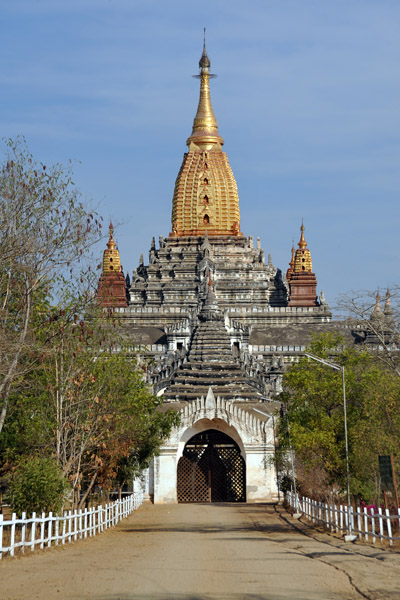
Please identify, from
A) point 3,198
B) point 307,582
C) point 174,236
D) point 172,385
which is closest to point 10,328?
point 3,198

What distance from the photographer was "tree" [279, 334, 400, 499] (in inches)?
1312

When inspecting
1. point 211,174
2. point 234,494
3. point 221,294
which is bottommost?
point 234,494

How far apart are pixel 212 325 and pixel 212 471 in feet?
74.5

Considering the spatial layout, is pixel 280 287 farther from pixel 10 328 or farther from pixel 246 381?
pixel 10 328

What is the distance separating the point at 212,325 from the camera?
7681 cm

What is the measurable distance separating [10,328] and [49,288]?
1738mm

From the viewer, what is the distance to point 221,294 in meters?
97.6

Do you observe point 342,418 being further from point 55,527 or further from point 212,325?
point 212,325

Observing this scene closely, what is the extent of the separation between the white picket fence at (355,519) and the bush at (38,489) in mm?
8213

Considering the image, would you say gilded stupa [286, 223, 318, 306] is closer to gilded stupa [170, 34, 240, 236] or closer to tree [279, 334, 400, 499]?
gilded stupa [170, 34, 240, 236]

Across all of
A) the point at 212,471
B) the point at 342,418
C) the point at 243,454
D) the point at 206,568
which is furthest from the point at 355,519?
the point at 212,471

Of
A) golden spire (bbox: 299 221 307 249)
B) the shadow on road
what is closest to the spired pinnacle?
golden spire (bbox: 299 221 307 249)

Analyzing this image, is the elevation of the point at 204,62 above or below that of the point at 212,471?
above

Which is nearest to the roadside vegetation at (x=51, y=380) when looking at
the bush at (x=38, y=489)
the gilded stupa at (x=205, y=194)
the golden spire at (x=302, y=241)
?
the bush at (x=38, y=489)
